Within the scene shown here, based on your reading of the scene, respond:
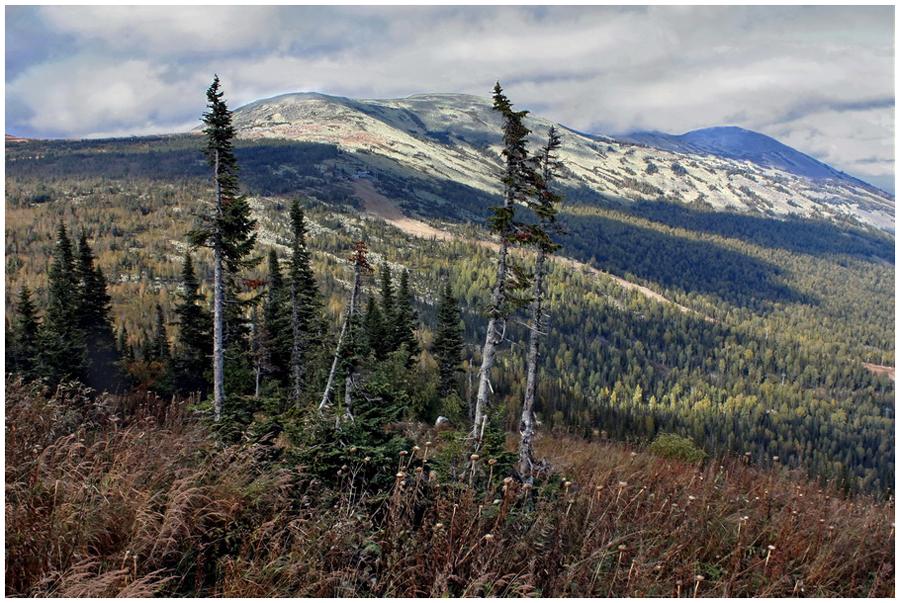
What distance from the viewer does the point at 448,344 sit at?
44.8 m

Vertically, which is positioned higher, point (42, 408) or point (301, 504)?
point (42, 408)

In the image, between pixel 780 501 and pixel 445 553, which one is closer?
pixel 445 553

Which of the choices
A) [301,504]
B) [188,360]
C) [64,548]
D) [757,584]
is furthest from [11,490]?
[188,360]

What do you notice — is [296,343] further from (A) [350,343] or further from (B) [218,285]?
(A) [350,343]

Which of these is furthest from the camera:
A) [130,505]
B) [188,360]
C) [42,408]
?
[188,360]

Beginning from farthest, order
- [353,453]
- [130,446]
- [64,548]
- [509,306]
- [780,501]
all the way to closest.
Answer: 1. [509,306]
2. [780,501]
3. [353,453]
4. [130,446]
5. [64,548]

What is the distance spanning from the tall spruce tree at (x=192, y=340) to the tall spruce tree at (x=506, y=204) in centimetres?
2695

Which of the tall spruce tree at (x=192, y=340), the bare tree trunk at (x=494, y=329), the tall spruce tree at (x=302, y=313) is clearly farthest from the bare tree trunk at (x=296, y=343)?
the bare tree trunk at (x=494, y=329)

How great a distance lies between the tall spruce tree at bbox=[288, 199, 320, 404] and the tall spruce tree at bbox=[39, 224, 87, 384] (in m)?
13.0

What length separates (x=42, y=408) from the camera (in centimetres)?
738

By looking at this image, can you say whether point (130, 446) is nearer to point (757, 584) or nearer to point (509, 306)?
point (757, 584)

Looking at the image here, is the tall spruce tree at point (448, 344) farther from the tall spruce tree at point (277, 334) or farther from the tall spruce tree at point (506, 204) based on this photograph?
the tall spruce tree at point (506, 204)

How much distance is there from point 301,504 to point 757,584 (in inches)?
201

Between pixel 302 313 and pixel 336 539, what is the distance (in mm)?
29861
